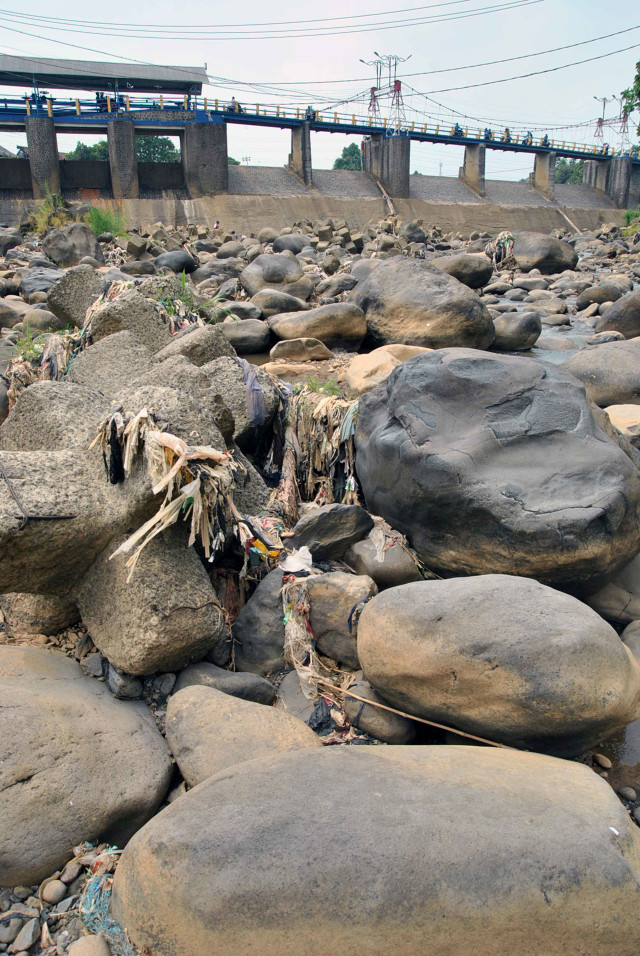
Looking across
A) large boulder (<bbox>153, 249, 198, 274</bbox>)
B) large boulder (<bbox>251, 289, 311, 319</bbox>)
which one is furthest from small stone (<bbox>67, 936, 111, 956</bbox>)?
large boulder (<bbox>153, 249, 198, 274</bbox>)

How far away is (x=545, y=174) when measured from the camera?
4003 centimetres

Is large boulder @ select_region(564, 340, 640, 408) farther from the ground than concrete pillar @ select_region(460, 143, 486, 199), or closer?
closer

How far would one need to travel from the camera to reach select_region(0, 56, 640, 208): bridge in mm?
26656

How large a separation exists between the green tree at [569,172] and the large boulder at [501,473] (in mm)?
64583

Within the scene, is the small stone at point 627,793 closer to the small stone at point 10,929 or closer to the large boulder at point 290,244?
the small stone at point 10,929

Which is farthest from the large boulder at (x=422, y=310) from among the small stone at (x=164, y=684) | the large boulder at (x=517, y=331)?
the small stone at (x=164, y=684)

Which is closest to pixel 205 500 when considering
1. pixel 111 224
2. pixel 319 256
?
pixel 319 256

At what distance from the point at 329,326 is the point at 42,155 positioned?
24728mm

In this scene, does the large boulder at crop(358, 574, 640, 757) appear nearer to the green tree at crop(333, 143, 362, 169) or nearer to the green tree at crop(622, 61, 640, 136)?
the green tree at crop(622, 61, 640, 136)

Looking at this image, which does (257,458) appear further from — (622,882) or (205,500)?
(622,882)

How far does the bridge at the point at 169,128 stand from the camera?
87.5 feet

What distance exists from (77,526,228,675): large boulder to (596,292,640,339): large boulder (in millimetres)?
7908

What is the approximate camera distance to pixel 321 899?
1524 mm

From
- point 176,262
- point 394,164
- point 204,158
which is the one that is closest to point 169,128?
point 204,158
